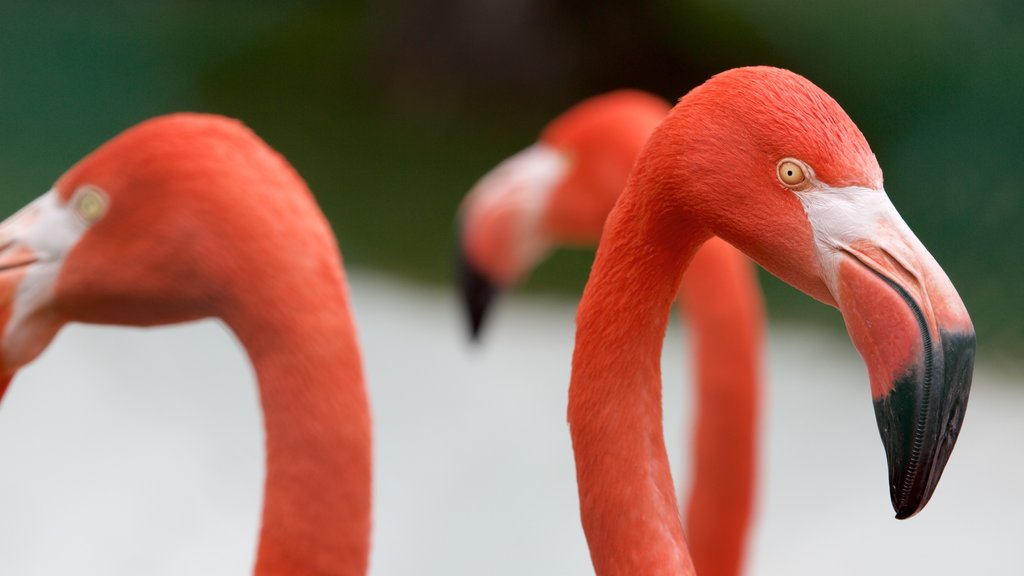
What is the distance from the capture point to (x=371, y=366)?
568cm

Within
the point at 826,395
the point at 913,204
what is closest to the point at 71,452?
the point at 826,395

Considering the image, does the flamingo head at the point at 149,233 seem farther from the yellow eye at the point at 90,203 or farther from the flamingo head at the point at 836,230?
the flamingo head at the point at 836,230

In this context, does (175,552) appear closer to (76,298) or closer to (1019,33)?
(76,298)

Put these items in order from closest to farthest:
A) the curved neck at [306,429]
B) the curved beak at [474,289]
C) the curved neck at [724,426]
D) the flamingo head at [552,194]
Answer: the curved neck at [306,429] < the curved neck at [724,426] < the flamingo head at [552,194] < the curved beak at [474,289]

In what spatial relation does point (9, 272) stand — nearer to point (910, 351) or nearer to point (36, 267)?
point (36, 267)

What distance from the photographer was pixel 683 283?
7.79 feet

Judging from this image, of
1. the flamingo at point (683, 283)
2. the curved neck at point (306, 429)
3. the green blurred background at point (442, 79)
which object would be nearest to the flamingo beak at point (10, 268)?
the curved neck at point (306, 429)

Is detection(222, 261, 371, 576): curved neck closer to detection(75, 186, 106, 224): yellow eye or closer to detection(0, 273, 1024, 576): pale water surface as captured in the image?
detection(75, 186, 106, 224): yellow eye

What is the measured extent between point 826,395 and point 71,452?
10.5ft

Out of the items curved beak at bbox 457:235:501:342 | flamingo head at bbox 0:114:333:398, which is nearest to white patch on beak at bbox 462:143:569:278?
curved beak at bbox 457:235:501:342

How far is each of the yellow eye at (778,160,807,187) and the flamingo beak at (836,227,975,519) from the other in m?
0.08

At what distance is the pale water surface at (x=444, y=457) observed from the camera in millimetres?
4328

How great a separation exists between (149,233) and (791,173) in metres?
0.76

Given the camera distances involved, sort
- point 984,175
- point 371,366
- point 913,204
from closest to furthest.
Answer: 1. point 984,175
2. point 913,204
3. point 371,366
